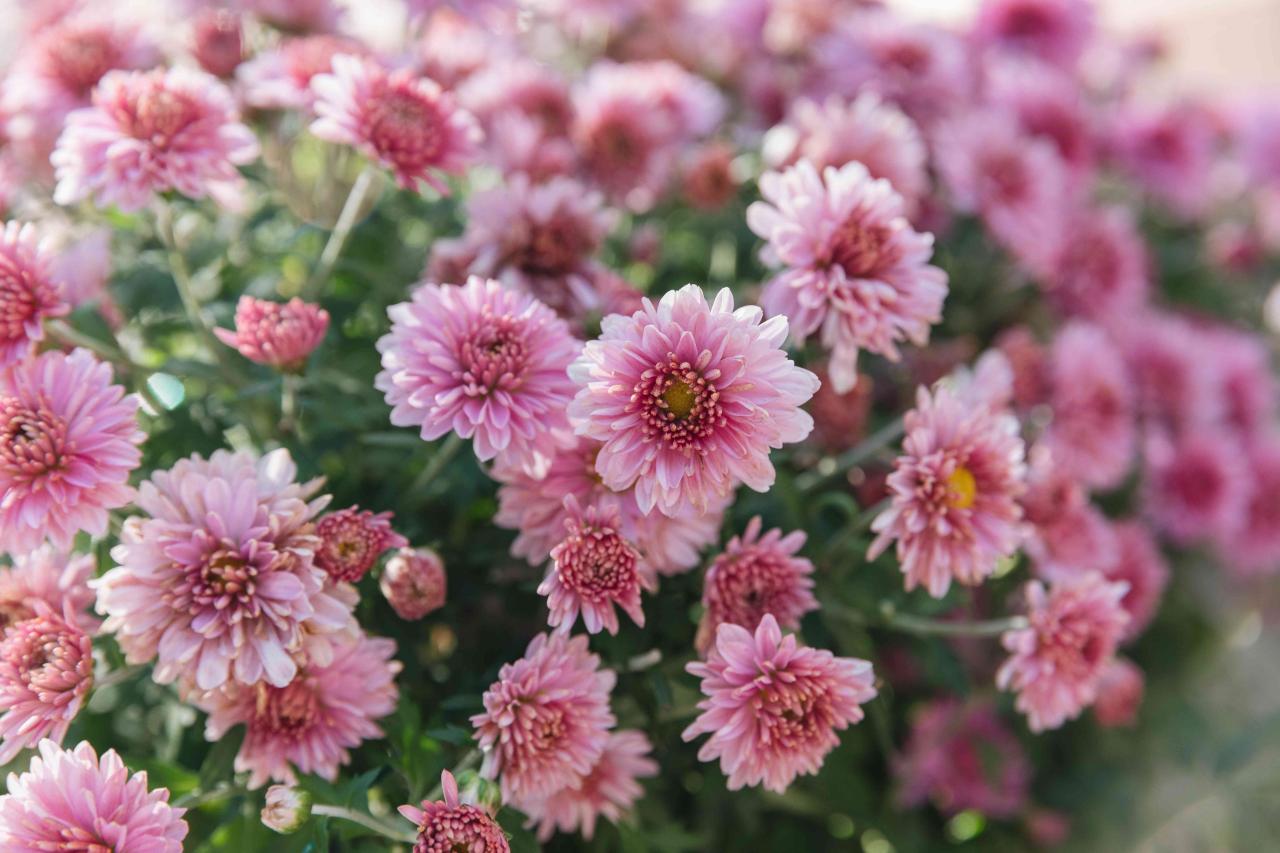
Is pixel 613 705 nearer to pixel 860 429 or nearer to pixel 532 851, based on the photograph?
pixel 532 851

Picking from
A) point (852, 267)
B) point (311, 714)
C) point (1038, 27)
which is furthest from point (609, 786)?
point (1038, 27)

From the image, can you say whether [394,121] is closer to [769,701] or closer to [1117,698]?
[769,701]

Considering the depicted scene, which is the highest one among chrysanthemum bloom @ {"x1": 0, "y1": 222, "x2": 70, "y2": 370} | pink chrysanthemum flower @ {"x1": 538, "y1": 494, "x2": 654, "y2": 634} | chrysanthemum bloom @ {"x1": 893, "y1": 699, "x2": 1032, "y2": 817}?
chrysanthemum bloom @ {"x1": 0, "y1": 222, "x2": 70, "y2": 370}

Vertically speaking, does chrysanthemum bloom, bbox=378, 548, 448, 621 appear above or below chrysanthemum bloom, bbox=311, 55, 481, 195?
below

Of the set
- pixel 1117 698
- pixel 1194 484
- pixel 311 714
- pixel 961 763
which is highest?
pixel 311 714

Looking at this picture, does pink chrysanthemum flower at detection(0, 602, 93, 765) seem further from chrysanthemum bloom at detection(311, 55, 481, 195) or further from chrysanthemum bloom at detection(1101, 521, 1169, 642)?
chrysanthemum bloom at detection(1101, 521, 1169, 642)

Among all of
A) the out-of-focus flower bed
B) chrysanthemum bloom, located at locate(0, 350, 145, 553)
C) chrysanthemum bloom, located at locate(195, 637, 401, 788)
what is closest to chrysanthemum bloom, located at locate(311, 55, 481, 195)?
the out-of-focus flower bed

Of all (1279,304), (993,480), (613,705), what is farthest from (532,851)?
(1279,304)
